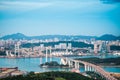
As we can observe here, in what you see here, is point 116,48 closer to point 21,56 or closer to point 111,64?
point 21,56

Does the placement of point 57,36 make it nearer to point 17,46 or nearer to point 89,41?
point 89,41

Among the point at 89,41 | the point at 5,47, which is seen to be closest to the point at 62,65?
the point at 5,47

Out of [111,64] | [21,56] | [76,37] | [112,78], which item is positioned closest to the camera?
[112,78]

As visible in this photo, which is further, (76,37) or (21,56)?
(76,37)

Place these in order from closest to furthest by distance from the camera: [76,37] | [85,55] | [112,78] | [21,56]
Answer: [112,78] → [21,56] → [85,55] → [76,37]

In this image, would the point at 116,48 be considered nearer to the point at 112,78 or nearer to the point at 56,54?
the point at 56,54

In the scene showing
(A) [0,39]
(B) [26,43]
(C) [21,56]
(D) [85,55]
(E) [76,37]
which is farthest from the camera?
(E) [76,37]

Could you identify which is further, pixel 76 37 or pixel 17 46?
pixel 76 37

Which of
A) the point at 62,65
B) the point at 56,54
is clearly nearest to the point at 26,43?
the point at 56,54

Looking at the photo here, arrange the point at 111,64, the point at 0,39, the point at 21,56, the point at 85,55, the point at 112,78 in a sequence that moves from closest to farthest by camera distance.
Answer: the point at 112,78, the point at 111,64, the point at 21,56, the point at 85,55, the point at 0,39
